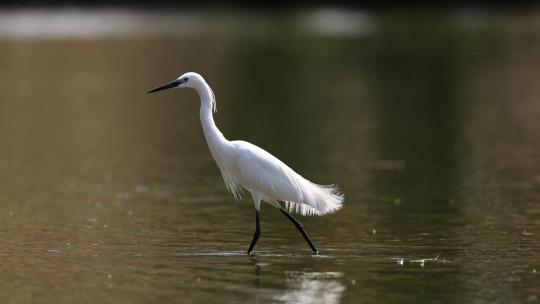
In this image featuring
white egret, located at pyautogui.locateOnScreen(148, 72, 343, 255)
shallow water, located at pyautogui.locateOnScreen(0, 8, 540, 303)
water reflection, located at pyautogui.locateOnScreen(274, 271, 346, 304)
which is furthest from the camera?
white egret, located at pyautogui.locateOnScreen(148, 72, 343, 255)

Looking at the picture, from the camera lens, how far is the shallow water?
37.2 feet

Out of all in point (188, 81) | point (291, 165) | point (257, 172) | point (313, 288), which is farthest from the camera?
point (291, 165)

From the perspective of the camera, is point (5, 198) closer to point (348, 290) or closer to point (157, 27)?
point (348, 290)

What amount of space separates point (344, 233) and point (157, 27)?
184ft

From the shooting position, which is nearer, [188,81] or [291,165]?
[188,81]

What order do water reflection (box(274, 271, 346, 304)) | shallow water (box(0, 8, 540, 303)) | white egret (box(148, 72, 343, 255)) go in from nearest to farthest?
water reflection (box(274, 271, 346, 304)), shallow water (box(0, 8, 540, 303)), white egret (box(148, 72, 343, 255))

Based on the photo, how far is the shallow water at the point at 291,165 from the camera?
37.2 feet

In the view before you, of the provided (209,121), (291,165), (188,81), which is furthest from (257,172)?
(291,165)

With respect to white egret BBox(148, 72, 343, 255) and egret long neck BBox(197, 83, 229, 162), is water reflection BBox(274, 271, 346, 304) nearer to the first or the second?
white egret BBox(148, 72, 343, 255)

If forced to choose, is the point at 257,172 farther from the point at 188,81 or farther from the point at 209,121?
the point at 188,81

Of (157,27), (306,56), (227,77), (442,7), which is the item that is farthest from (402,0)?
(227,77)

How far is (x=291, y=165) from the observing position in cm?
2008

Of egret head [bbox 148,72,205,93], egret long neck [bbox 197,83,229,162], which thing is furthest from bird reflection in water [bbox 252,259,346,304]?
egret head [bbox 148,72,205,93]

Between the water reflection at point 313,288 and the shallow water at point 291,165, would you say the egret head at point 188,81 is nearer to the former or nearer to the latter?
the shallow water at point 291,165
